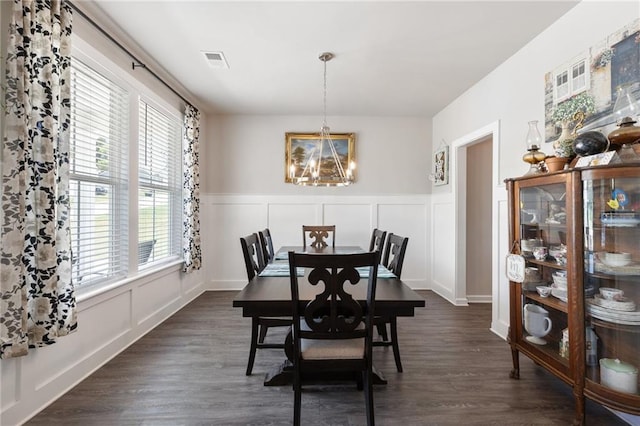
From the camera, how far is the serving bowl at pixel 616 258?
5.01ft

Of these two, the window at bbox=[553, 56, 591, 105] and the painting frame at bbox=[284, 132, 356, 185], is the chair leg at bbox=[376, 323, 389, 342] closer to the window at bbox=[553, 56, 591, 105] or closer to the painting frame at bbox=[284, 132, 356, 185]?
the window at bbox=[553, 56, 591, 105]

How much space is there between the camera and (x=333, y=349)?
162 cm

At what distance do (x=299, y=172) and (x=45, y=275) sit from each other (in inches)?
127

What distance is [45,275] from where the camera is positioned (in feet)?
5.47

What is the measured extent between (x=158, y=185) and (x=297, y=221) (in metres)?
1.98

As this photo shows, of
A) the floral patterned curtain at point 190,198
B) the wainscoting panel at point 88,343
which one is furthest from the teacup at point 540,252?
the floral patterned curtain at point 190,198

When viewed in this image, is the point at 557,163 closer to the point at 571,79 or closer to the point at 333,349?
the point at 571,79

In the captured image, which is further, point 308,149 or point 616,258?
point 308,149

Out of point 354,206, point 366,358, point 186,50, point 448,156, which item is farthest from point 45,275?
point 448,156

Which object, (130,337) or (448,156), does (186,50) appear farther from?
(448,156)

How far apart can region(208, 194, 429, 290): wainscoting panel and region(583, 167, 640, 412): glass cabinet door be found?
294 cm

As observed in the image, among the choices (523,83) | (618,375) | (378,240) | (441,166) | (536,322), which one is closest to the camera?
(618,375)

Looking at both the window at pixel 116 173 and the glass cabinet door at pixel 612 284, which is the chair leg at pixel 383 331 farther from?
the window at pixel 116 173

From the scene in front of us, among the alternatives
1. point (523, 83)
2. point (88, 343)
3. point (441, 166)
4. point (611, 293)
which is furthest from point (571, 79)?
point (88, 343)
